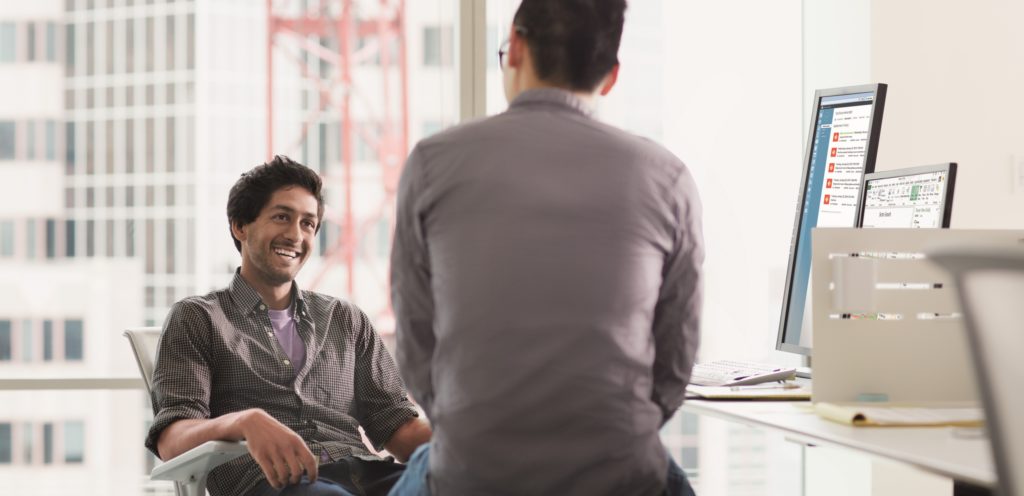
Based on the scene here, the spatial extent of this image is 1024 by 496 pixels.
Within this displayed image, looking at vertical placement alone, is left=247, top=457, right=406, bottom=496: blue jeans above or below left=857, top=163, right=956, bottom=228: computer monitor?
below

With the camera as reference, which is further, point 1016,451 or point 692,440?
point 692,440

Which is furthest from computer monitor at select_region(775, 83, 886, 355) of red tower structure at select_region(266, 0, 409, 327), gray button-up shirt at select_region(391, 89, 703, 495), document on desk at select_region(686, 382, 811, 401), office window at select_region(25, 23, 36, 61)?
office window at select_region(25, 23, 36, 61)

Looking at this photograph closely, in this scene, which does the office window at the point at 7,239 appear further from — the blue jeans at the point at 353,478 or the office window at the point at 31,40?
the blue jeans at the point at 353,478

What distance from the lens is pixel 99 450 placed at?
3.48 meters

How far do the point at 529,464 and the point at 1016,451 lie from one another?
600 mm

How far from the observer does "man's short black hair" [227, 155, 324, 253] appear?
244cm

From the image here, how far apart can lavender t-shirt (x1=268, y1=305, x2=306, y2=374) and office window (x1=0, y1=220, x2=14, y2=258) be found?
1.44 meters

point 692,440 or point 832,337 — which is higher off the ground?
point 832,337

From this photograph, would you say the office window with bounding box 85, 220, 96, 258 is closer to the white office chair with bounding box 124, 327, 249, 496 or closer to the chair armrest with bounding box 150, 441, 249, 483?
the white office chair with bounding box 124, 327, 249, 496

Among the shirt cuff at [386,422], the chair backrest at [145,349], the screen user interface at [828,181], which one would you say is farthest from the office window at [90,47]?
the screen user interface at [828,181]

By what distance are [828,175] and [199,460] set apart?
5.25ft

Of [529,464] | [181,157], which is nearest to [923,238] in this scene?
[529,464]

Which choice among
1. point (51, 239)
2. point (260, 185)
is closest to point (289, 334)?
point (260, 185)

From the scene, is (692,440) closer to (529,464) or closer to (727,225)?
(727,225)
